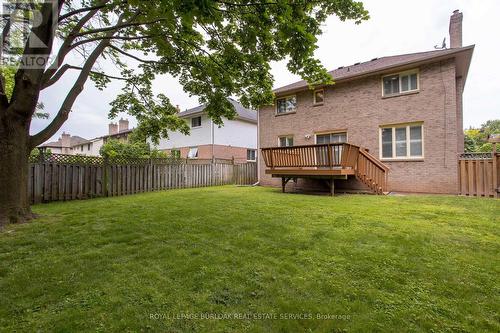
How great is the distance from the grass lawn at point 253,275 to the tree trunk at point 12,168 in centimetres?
62

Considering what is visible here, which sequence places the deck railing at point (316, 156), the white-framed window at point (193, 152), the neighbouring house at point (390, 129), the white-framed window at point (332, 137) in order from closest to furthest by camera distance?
1. the deck railing at point (316, 156)
2. the neighbouring house at point (390, 129)
3. the white-framed window at point (332, 137)
4. the white-framed window at point (193, 152)

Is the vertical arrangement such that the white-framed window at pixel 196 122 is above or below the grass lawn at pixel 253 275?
above

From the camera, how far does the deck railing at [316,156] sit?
9.24 meters

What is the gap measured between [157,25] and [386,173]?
9295mm

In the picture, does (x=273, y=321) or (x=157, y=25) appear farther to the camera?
(x=157, y=25)

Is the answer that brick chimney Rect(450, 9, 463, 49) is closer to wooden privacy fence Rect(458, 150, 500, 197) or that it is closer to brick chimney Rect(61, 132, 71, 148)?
wooden privacy fence Rect(458, 150, 500, 197)

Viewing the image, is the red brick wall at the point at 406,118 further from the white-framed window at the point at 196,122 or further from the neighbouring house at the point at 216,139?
the white-framed window at the point at 196,122

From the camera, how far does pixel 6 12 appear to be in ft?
20.4

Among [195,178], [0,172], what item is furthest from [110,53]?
[195,178]

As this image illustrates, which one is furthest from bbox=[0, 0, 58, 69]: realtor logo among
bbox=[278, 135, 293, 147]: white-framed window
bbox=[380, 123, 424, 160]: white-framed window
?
bbox=[380, 123, 424, 160]: white-framed window

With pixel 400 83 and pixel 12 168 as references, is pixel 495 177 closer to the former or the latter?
pixel 400 83

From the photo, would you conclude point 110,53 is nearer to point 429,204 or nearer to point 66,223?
point 66,223

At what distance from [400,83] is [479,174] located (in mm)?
4532

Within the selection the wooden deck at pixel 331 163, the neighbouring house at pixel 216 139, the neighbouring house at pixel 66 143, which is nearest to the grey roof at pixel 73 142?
the neighbouring house at pixel 66 143
